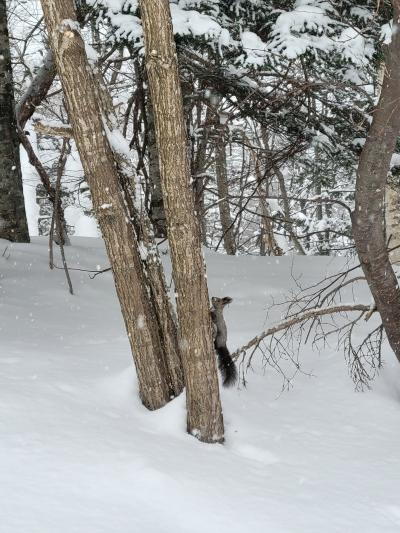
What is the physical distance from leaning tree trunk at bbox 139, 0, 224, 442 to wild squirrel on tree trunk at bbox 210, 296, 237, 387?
62cm

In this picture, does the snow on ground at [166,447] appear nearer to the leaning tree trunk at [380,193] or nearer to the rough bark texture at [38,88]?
the leaning tree trunk at [380,193]

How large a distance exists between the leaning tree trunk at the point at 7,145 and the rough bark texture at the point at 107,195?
13.2 feet

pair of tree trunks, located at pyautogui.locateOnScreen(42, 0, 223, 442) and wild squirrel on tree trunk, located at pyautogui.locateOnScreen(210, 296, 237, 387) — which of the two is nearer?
pair of tree trunks, located at pyautogui.locateOnScreen(42, 0, 223, 442)

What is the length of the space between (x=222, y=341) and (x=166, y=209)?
142 cm

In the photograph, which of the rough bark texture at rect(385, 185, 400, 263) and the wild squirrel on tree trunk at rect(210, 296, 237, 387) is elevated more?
the rough bark texture at rect(385, 185, 400, 263)

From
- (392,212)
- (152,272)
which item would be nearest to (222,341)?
(152,272)

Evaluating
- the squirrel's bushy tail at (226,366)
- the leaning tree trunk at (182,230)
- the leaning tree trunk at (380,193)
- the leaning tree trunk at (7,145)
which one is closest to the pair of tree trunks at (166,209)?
the leaning tree trunk at (182,230)

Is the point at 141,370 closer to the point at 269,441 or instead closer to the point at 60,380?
the point at 60,380

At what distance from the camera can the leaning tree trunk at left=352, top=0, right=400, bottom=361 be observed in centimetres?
417

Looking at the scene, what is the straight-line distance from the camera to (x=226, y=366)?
4738 mm

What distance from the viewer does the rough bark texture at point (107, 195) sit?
3.56m

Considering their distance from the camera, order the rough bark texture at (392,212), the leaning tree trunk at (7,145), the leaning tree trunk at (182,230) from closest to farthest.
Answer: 1. the leaning tree trunk at (182,230)
2. the leaning tree trunk at (7,145)
3. the rough bark texture at (392,212)

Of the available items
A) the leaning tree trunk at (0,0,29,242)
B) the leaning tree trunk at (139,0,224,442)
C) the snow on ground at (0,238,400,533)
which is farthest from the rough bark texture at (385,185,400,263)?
the leaning tree trunk at (0,0,29,242)

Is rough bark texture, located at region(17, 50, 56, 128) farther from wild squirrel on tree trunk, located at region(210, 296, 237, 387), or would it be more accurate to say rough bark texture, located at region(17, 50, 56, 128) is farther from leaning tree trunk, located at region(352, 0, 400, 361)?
leaning tree trunk, located at region(352, 0, 400, 361)
